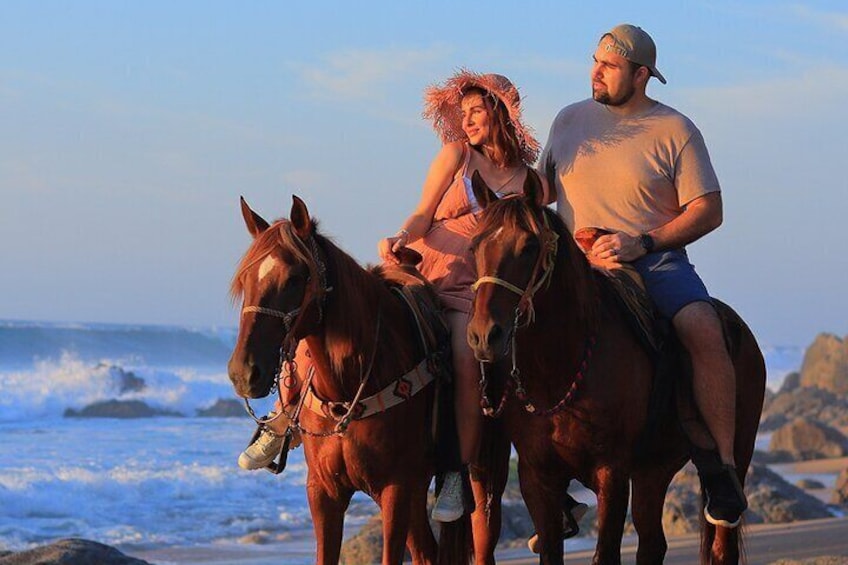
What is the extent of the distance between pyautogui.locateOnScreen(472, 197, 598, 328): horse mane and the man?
488 mm

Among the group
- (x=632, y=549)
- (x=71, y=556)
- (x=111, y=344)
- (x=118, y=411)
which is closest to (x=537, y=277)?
(x=71, y=556)

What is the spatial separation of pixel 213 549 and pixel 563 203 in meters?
7.77

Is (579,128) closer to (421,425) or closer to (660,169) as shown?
(660,169)

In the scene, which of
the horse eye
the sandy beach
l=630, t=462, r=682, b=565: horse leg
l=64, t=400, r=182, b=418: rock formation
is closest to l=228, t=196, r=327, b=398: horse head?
the horse eye

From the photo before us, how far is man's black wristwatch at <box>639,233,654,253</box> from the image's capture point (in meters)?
6.88

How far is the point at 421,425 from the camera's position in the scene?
6672 millimetres

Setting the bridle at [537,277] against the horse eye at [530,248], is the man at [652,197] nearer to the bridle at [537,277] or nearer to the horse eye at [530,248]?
the bridle at [537,277]

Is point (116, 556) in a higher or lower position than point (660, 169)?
lower

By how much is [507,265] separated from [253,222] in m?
1.05

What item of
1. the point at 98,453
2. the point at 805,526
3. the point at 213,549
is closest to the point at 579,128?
the point at 805,526

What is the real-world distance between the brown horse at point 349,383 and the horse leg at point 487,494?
2.46ft

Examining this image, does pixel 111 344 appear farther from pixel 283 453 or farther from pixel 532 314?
pixel 532 314

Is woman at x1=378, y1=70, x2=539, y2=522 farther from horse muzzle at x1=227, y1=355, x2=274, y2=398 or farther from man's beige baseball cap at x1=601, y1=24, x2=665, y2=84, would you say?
horse muzzle at x1=227, y1=355, x2=274, y2=398

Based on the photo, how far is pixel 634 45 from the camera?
23.2ft
